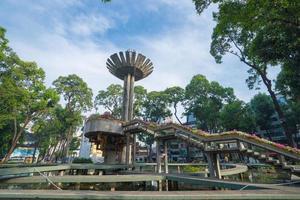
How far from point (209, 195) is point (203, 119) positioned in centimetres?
3676

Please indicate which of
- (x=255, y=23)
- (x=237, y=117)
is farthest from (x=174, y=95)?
(x=255, y=23)

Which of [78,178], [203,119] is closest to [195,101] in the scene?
[203,119]

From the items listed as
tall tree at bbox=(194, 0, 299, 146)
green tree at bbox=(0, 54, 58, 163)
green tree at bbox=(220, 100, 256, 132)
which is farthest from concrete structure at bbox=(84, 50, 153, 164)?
green tree at bbox=(220, 100, 256, 132)

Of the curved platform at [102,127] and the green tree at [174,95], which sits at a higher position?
the green tree at [174,95]

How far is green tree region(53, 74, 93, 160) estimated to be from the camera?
34188 millimetres

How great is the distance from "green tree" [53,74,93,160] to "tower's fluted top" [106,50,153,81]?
991 centimetres

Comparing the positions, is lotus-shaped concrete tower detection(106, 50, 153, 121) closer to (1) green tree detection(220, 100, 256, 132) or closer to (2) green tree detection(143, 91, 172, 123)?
(2) green tree detection(143, 91, 172, 123)

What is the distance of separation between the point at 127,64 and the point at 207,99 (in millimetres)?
19255

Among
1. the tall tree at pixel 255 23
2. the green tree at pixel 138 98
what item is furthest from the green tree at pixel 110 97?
the tall tree at pixel 255 23

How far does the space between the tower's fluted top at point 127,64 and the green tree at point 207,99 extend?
48.2 feet

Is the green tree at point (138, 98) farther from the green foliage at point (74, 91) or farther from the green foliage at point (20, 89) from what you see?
the green foliage at point (20, 89)

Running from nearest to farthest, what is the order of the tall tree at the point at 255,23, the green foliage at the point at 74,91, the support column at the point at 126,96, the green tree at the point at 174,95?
the tall tree at the point at 255,23 < the support column at the point at 126,96 < the green foliage at the point at 74,91 < the green tree at the point at 174,95

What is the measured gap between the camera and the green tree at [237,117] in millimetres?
34969

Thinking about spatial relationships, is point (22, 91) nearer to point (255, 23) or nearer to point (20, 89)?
point (20, 89)
